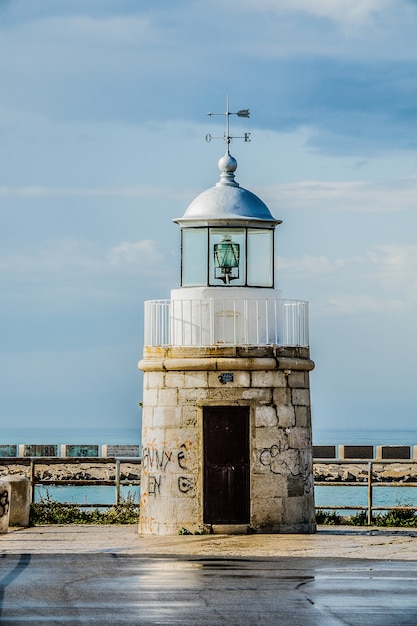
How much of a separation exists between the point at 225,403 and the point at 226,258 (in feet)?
8.38

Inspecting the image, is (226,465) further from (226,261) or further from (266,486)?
(226,261)

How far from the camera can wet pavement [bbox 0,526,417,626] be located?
15.0 m

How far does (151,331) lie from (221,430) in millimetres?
2157

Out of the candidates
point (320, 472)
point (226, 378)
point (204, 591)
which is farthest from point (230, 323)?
point (320, 472)

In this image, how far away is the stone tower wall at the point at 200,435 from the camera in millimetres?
23281

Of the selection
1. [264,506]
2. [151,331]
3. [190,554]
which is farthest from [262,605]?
[151,331]

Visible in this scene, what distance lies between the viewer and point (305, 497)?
23.8m

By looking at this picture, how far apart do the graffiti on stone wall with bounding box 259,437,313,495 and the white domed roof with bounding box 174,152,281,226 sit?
12.2ft

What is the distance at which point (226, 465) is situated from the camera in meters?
23.3

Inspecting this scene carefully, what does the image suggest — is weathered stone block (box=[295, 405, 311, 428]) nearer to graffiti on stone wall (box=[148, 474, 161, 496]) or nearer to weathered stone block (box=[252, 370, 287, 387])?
weathered stone block (box=[252, 370, 287, 387])

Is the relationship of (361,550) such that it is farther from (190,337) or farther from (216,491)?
(190,337)

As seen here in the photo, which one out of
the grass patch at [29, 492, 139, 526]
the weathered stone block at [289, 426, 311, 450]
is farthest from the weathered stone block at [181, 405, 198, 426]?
the grass patch at [29, 492, 139, 526]

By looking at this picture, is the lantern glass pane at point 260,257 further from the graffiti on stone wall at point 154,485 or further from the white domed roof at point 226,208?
the graffiti on stone wall at point 154,485

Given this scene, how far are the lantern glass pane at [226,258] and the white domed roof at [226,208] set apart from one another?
11.0 inches
